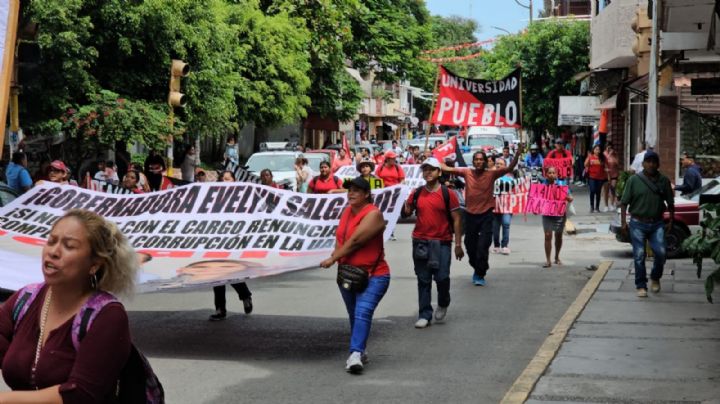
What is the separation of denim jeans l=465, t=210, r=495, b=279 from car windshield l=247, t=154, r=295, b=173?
13887mm

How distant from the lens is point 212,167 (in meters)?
45.3

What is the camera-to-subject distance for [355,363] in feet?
30.2

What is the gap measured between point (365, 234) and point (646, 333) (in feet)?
10.7

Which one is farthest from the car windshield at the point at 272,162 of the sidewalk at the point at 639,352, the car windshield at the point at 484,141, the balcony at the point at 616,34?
the car windshield at the point at 484,141

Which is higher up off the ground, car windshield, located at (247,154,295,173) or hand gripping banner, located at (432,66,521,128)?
A: hand gripping banner, located at (432,66,521,128)

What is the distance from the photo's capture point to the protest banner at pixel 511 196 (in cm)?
1947

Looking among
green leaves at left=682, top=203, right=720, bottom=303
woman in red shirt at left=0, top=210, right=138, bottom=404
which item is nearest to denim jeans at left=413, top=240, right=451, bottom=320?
green leaves at left=682, top=203, right=720, bottom=303

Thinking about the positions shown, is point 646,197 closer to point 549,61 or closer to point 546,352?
point 546,352

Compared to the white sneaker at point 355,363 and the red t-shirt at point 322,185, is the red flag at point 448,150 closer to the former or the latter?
the red t-shirt at point 322,185

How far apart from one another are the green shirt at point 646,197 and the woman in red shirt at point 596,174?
15.3 meters

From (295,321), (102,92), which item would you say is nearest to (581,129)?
(102,92)

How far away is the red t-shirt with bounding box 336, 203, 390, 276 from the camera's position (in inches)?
376

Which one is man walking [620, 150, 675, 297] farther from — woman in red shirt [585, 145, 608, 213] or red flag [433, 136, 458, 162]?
woman in red shirt [585, 145, 608, 213]

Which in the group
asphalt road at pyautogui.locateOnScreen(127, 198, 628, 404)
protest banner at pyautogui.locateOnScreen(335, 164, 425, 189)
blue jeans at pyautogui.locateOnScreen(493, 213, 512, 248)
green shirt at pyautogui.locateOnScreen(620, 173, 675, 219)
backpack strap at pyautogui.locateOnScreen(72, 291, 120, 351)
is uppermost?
backpack strap at pyautogui.locateOnScreen(72, 291, 120, 351)
